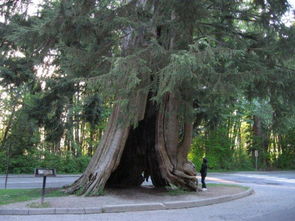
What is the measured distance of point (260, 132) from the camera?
39062mm

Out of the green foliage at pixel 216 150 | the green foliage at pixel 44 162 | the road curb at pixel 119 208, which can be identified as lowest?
the road curb at pixel 119 208

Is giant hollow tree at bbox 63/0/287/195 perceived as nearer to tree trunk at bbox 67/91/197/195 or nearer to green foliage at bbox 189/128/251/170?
tree trunk at bbox 67/91/197/195

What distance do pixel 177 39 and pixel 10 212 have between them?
692 cm

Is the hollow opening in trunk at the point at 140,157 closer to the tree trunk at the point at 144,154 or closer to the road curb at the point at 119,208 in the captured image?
the tree trunk at the point at 144,154

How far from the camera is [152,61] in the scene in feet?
32.8

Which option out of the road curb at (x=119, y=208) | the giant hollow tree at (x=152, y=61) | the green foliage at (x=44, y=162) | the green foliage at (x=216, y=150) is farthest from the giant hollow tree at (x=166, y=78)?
the green foliage at (x=216, y=150)

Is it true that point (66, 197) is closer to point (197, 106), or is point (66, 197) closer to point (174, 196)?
point (174, 196)

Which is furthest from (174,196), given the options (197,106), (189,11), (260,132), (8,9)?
(260,132)

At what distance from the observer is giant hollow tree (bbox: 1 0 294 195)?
359 inches

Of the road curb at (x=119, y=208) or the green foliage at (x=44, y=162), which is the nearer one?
the road curb at (x=119, y=208)

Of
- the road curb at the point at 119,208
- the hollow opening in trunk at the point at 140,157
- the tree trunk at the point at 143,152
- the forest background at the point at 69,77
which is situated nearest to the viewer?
the road curb at the point at 119,208

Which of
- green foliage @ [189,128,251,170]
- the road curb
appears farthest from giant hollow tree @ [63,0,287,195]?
green foliage @ [189,128,251,170]

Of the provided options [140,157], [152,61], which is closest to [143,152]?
[140,157]

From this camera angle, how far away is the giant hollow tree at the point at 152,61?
29.9 feet
